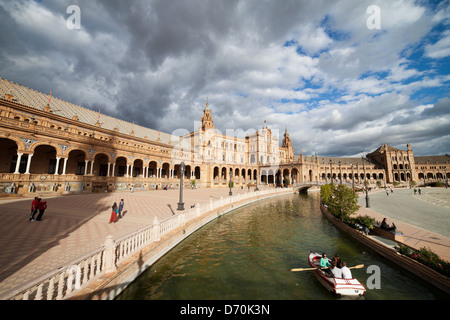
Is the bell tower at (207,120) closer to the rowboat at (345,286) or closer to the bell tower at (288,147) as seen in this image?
the bell tower at (288,147)

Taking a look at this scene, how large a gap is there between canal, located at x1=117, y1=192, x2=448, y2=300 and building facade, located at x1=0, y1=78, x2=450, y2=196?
54.6ft

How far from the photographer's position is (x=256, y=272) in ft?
23.0

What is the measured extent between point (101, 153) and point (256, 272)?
2738 cm

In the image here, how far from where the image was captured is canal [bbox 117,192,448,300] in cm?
570

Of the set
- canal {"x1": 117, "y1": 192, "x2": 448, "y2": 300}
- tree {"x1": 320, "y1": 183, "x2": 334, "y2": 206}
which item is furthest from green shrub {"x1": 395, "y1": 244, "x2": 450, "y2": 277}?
tree {"x1": 320, "y1": 183, "x2": 334, "y2": 206}

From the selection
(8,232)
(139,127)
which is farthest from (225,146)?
(8,232)

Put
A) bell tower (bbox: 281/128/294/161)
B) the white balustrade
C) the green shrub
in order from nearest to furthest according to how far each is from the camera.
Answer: the white balustrade, the green shrub, bell tower (bbox: 281/128/294/161)

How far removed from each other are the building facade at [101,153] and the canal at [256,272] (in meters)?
16.6

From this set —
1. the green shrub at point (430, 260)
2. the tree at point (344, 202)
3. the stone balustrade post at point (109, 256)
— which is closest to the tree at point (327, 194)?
the tree at point (344, 202)

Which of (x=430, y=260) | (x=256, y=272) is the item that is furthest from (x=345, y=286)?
(x=430, y=260)

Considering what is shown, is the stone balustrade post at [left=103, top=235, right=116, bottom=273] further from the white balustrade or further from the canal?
the canal

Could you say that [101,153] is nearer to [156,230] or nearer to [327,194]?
[156,230]
